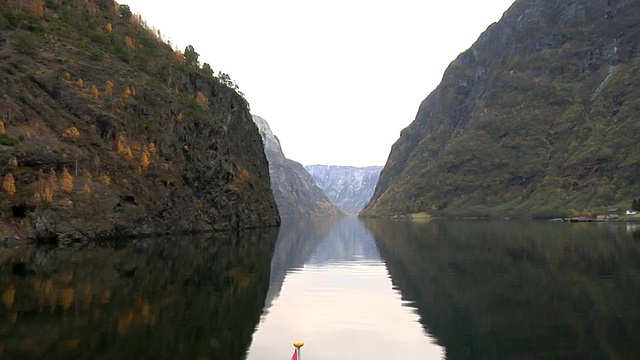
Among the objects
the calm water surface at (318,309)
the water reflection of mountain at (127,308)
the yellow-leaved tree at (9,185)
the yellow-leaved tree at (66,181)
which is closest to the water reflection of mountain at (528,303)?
the calm water surface at (318,309)

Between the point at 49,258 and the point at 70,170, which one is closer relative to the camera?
the point at 49,258

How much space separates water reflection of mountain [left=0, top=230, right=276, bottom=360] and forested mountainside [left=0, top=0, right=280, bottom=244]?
24.7 meters

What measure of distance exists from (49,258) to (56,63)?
54.6 m

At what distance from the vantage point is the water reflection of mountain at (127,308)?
17.2m

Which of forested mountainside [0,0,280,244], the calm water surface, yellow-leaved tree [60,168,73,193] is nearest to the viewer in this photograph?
the calm water surface

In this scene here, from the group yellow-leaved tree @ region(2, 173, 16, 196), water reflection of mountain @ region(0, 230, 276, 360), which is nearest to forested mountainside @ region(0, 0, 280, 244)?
yellow-leaved tree @ region(2, 173, 16, 196)

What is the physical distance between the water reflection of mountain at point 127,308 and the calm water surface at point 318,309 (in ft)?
0.24

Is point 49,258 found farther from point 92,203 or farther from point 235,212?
point 235,212

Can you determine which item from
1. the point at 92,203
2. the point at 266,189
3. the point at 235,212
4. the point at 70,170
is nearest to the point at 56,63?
the point at 70,170

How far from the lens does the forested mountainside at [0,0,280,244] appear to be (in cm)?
6619

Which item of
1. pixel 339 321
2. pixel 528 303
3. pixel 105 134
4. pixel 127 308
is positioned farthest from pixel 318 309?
pixel 105 134

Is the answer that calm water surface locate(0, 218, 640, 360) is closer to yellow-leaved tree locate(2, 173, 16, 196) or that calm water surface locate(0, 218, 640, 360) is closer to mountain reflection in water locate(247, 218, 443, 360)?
mountain reflection in water locate(247, 218, 443, 360)

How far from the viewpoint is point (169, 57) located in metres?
121

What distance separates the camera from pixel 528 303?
1021 inches
